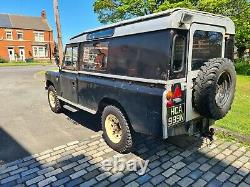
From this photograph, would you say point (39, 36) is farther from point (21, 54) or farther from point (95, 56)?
point (95, 56)

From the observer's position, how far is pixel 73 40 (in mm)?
6395

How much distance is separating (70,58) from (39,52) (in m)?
46.0

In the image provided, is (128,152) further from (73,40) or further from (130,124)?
(73,40)

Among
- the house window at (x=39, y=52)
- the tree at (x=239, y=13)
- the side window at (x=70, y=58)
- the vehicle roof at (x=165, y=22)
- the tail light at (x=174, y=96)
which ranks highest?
the tree at (x=239, y=13)

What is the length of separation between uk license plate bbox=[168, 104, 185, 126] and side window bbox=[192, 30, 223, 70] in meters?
0.75

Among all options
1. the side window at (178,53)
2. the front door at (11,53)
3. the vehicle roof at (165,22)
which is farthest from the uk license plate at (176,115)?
the front door at (11,53)

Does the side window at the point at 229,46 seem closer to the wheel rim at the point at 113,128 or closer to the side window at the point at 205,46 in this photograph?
the side window at the point at 205,46

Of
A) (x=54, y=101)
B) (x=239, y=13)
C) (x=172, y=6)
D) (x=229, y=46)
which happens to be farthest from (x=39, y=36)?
(x=229, y=46)

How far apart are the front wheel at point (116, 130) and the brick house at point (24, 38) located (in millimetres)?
45386

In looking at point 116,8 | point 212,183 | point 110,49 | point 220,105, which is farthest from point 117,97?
point 116,8

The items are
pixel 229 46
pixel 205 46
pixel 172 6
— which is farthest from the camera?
pixel 172 6

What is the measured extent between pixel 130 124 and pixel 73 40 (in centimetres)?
300

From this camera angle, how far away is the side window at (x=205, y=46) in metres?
4.11

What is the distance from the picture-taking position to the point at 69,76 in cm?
646
